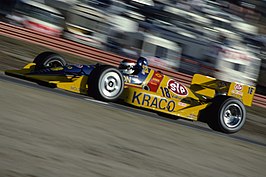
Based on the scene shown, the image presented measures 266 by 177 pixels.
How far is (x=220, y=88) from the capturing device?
11742 mm

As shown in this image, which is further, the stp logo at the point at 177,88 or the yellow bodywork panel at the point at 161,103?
the stp logo at the point at 177,88

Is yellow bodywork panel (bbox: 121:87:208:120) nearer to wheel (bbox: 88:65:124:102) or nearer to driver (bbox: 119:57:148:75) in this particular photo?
wheel (bbox: 88:65:124:102)

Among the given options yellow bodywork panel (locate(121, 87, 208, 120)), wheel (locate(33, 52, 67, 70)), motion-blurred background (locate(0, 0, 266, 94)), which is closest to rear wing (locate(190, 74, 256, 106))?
yellow bodywork panel (locate(121, 87, 208, 120))

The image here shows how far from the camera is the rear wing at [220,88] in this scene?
1164 cm

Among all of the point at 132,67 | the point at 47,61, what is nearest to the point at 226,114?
the point at 132,67

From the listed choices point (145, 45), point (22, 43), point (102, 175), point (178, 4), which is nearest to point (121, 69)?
point (102, 175)

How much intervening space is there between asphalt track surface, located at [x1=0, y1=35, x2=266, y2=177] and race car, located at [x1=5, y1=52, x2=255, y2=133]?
0.26 metres

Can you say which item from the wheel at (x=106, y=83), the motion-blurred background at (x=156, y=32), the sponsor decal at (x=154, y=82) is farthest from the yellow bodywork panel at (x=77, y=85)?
the motion-blurred background at (x=156, y=32)

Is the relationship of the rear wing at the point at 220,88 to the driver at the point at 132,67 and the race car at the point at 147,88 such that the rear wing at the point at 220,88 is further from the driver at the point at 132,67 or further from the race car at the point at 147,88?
the driver at the point at 132,67

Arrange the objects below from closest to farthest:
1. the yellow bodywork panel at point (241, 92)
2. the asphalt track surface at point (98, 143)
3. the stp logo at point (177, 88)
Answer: the asphalt track surface at point (98, 143) → the stp logo at point (177, 88) → the yellow bodywork panel at point (241, 92)

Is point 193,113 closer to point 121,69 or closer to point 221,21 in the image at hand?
point 121,69

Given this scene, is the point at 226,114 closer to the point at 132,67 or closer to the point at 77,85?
the point at 132,67

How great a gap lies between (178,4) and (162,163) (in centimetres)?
1687

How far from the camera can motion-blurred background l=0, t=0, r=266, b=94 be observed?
19.1m
